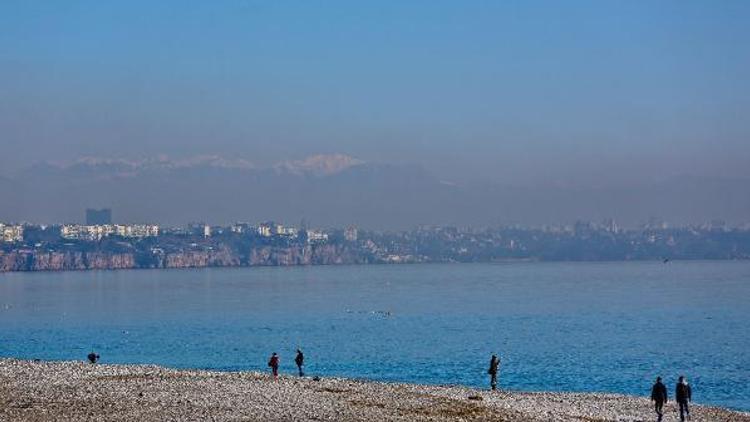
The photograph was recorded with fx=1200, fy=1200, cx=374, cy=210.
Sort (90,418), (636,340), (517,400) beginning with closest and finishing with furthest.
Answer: (90,418), (517,400), (636,340)

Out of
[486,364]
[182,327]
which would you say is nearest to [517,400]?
[486,364]

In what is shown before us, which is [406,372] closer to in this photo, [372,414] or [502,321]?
[372,414]

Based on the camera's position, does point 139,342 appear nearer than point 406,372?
No

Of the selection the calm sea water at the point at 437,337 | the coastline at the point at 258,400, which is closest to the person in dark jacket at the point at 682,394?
the coastline at the point at 258,400

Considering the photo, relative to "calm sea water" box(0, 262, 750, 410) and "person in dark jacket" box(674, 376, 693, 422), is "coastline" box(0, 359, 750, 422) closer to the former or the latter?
"person in dark jacket" box(674, 376, 693, 422)

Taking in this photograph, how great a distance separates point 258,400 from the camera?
3869 cm

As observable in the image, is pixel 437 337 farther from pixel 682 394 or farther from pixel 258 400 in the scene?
pixel 258 400

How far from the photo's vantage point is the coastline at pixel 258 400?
35.3 meters

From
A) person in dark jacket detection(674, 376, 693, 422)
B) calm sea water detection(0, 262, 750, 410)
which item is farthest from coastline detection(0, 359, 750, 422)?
calm sea water detection(0, 262, 750, 410)

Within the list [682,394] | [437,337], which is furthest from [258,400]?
[437,337]

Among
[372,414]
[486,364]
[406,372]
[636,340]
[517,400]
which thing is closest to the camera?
[372,414]

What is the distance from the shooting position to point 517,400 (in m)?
45.4

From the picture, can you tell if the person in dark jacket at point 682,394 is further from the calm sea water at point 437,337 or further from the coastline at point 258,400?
the calm sea water at point 437,337

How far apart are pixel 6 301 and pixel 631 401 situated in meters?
156
